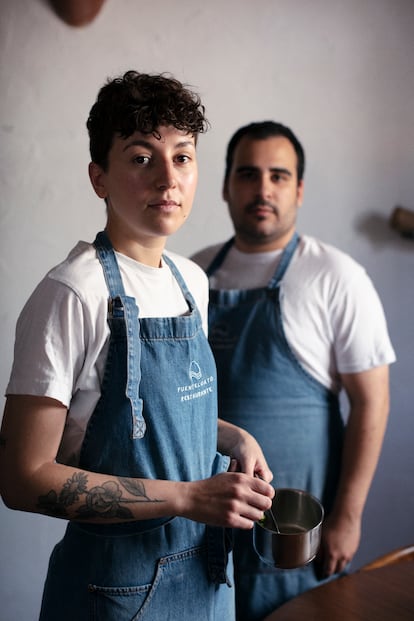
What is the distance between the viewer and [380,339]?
156cm

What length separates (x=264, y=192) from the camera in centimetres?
161

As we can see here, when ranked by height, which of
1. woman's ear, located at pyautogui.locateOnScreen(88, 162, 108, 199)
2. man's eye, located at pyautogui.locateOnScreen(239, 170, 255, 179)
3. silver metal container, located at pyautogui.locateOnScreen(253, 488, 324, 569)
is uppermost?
man's eye, located at pyautogui.locateOnScreen(239, 170, 255, 179)

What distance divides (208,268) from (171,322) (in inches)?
26.9

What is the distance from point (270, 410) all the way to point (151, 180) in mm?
705

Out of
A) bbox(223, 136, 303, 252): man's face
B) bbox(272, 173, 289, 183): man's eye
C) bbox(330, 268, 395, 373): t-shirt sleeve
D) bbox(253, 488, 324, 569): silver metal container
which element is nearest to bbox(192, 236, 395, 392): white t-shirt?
bbox(330, 268, 395, 373): t-shirt sleeve

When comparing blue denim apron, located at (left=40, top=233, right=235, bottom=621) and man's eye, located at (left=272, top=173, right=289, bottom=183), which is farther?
man's eye, located at (left=272, top=173, right=289, bottom=183)

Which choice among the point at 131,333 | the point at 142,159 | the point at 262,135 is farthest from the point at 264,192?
the point at 131,333

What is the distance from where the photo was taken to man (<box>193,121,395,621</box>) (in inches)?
59.3

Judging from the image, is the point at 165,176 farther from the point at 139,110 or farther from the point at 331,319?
the point at 331,319

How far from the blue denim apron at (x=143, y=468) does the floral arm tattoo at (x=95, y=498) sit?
4 cm

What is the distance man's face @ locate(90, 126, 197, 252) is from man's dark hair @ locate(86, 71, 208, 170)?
0.01 meters

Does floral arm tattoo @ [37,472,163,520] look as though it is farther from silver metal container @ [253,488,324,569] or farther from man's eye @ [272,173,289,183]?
man's eye @ [272,173,289,183]

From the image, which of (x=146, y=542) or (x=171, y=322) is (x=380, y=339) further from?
(x=146, y=542)

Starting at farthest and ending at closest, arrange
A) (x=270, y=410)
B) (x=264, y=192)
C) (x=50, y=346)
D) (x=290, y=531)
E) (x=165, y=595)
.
Result: (x=264, y=192)
(x=270, y=410)
(x=290, y=531)
(x=165, y=595)
(x=50, y=346)
